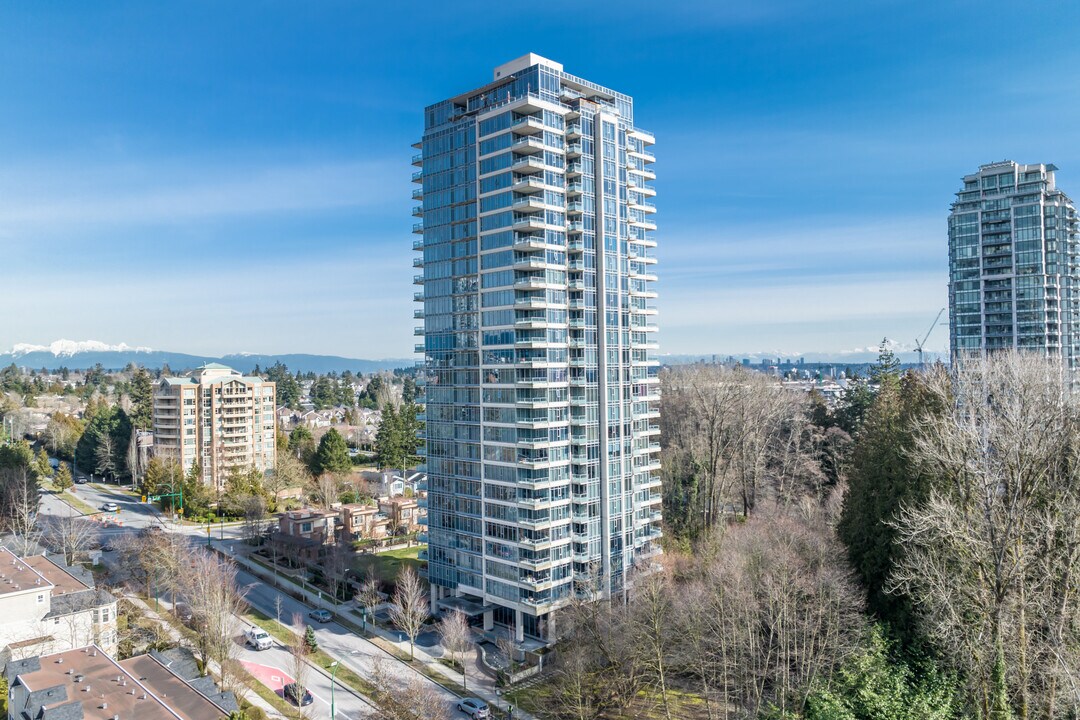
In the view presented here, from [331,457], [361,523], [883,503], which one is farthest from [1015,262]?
[331,457]

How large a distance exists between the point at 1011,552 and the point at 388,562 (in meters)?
45.0

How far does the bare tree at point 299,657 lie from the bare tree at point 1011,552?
2833 cm

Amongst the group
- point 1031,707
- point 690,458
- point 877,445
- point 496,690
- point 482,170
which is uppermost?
point 482,170

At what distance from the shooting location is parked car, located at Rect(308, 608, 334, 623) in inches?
1731

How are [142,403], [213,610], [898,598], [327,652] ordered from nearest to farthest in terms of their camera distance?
[898,598], [213,610], [327,652], [142,403]

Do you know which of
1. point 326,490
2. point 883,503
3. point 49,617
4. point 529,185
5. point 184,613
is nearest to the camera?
point 883,503

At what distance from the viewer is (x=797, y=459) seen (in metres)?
58.2

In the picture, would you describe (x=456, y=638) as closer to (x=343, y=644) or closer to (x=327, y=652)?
(x=343, y=644)

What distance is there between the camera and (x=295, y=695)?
32.9m

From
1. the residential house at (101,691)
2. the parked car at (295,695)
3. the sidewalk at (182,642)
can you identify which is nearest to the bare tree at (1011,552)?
the parked car at (295,695)

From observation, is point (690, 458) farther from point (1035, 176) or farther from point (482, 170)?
point (1035, 176)

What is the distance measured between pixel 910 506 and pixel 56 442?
11406 cm

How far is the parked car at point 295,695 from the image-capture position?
3253 cm

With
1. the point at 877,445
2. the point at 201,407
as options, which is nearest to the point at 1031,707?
the point at 877,445
